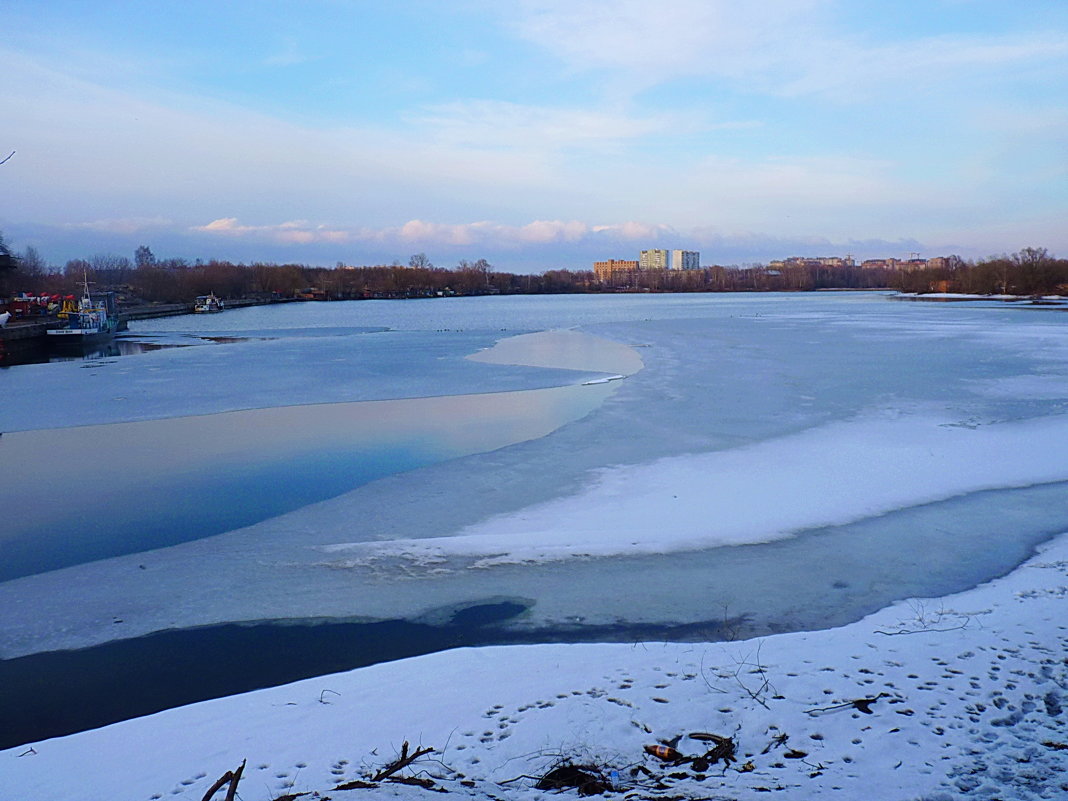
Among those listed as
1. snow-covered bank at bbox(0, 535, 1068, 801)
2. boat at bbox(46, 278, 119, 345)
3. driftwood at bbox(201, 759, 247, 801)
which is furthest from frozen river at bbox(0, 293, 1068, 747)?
boat at bbox(46, 278, 119, 345)

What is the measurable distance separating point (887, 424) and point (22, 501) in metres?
9.02

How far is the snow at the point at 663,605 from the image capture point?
9.39 ft

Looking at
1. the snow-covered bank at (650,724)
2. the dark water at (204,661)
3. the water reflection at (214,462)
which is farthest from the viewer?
the water reflection at (214,462)

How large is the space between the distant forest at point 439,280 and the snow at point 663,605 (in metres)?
34.5

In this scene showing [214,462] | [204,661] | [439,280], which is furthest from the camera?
[439,280]

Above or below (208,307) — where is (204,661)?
below

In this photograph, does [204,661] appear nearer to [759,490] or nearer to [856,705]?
[856,705]

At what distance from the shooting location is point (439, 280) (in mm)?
112250

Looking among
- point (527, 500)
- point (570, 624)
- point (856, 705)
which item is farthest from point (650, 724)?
point (527, 500)

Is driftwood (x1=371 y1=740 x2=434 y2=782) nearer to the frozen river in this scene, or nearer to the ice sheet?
the frozen river

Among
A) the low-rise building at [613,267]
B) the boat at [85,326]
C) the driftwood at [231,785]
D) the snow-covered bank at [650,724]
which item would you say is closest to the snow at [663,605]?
the snow-covered bank at [650,724]

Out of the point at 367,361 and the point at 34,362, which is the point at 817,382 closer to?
the point at 367,361

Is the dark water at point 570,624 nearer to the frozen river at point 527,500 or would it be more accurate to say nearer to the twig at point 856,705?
the frozen river at point 527,500

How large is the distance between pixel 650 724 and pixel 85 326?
32.9m
